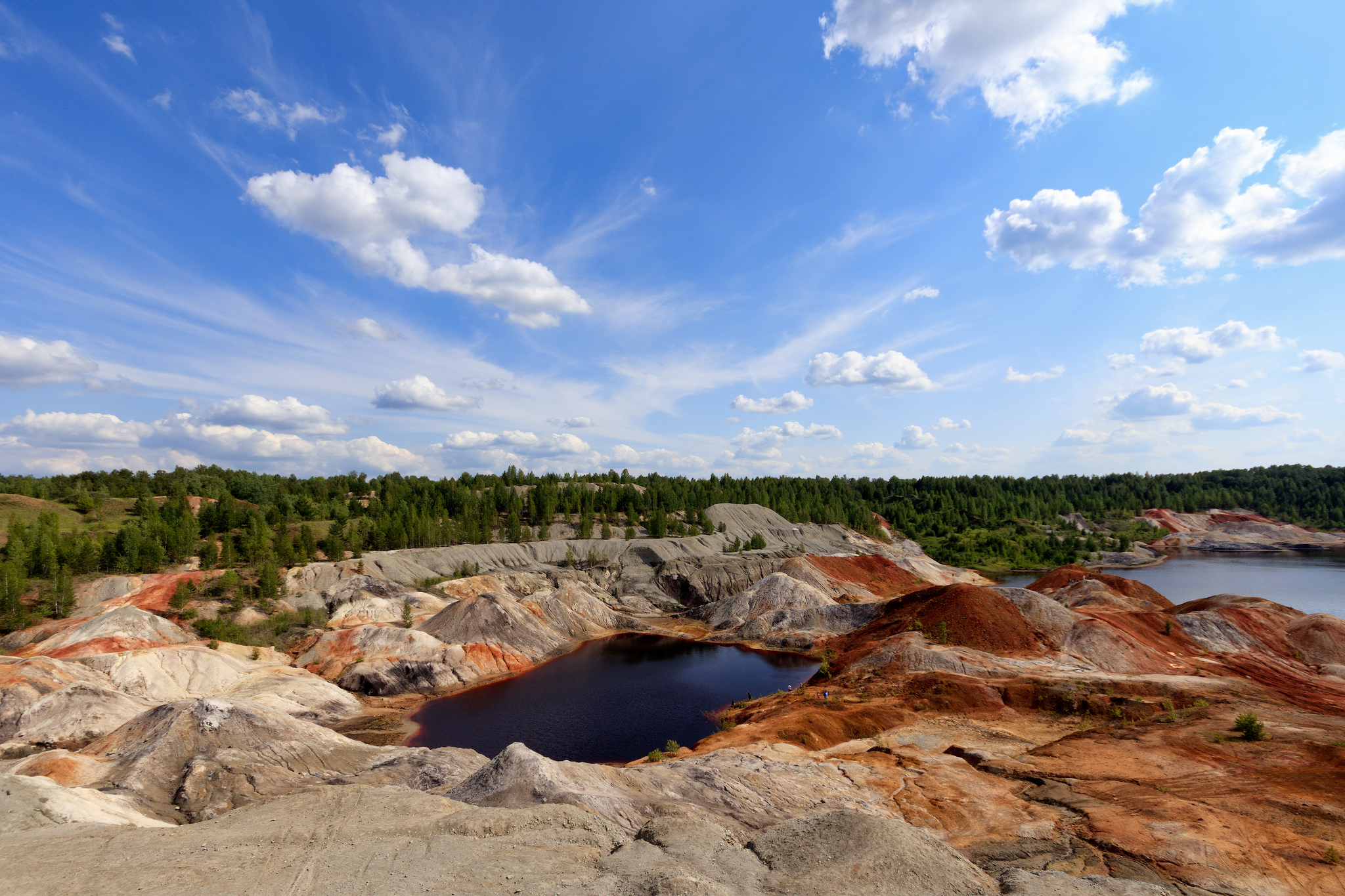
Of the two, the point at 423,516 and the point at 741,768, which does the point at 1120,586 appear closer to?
the point at 741,768

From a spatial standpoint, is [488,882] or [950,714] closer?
[488,882]

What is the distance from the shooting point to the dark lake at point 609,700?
43000 mm

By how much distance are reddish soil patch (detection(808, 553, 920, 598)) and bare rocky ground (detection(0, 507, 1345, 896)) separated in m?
32.1

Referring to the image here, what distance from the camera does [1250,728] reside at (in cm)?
3086

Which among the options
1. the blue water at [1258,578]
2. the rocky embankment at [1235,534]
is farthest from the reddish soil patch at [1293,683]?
the rocky embankment at [1235,534]

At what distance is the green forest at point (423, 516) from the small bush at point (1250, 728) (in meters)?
97.7

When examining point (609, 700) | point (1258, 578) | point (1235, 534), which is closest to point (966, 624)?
point (609, 700)

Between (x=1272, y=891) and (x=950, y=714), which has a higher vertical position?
(x=1272, y=891)

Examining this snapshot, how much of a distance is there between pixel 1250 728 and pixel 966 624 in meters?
24.6

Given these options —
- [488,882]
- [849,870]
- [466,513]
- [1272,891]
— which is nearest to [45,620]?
[466,513]

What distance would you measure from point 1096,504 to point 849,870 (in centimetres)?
22669

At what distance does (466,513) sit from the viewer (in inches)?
4882

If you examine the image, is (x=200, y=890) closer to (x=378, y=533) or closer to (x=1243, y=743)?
(x=1243, y=743)

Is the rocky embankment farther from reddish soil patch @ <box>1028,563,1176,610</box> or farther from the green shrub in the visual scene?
the green shrub
